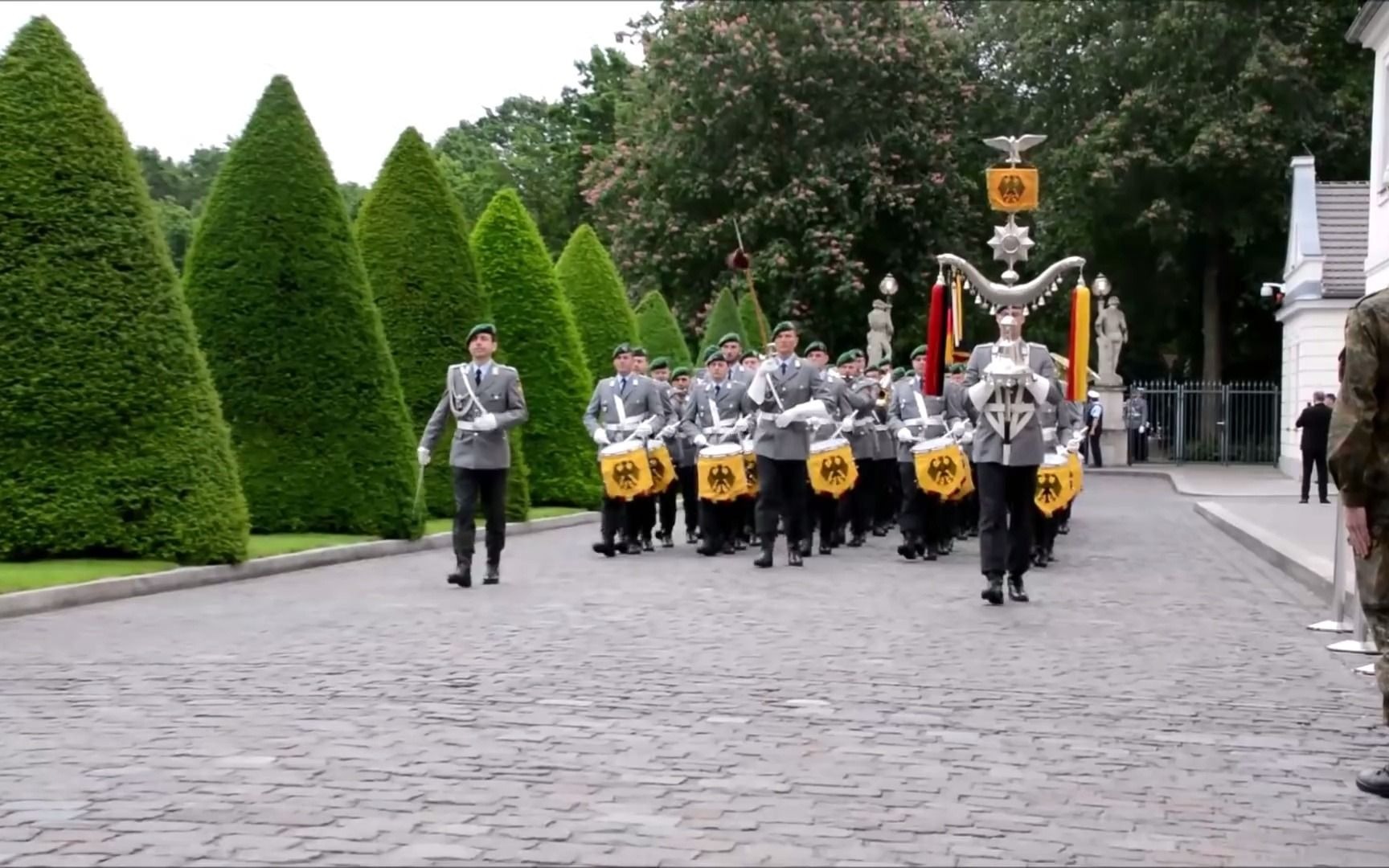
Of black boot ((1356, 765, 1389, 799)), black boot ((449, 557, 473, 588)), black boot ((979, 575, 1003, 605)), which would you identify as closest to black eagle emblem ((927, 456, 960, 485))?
black boot ((979, 575, 1003, 605))

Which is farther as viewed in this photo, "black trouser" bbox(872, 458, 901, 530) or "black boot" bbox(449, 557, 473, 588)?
"black trouser" bbox(872, 458, 901, 530)

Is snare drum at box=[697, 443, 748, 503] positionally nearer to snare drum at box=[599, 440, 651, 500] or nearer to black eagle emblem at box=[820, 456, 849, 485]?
snare drum at box=[599, 440, 651, 500]

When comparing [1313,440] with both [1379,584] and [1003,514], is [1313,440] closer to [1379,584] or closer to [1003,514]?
[1003,514]

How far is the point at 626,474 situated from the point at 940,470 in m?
3.21

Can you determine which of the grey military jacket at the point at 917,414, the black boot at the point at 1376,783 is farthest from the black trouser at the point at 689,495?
the black boot at the point at 1376,783

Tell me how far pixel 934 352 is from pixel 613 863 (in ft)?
30.4

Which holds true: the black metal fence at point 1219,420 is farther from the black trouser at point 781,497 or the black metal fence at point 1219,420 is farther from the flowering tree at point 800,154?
the black trouser at point 781,497

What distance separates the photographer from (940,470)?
17.9m

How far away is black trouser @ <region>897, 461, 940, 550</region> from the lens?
60.0 ft

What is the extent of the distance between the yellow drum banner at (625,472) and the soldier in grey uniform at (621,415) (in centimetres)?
27

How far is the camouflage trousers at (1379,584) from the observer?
6.70 m

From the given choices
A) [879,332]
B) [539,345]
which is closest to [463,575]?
[539,345]

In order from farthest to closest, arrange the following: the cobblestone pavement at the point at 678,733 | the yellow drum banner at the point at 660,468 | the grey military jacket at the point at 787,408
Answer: the yellow drum banner at the point at 660,468, the grey military jacket at the point at 787,408, the cobblestone pavement at the point at 678,733

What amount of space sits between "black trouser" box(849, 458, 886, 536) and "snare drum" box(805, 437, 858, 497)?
163 cm
